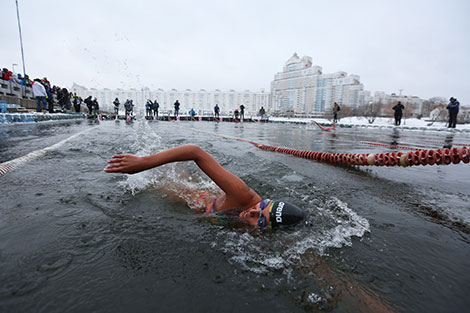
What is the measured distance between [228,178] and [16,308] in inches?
64.3

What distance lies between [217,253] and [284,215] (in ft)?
2.46

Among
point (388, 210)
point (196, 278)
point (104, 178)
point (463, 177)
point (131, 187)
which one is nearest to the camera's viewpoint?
point (196, 278)

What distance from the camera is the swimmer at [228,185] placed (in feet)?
7.00

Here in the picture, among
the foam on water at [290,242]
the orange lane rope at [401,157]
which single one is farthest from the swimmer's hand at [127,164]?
the orange lane rope at [401,157]

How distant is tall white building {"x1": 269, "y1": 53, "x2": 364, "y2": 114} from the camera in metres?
108

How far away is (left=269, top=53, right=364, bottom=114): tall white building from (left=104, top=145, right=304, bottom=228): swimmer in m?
102

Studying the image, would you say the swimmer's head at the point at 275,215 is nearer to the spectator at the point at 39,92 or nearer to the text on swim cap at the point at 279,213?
the text on swim cap at the point at 279,213

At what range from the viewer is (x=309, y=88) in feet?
388

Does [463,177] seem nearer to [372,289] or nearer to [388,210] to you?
[388,210]

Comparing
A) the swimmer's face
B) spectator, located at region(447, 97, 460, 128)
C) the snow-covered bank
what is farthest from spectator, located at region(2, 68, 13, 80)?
spectator, located at region(447, 97, 460, 128)

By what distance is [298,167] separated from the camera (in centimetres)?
482

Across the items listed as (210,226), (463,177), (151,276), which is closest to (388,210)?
(210,226)

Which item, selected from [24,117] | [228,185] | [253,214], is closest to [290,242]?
[253,214]

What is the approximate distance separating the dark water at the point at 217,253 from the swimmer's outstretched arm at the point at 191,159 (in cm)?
36
